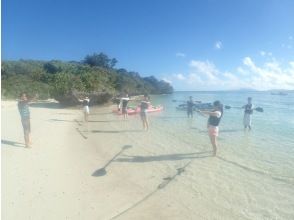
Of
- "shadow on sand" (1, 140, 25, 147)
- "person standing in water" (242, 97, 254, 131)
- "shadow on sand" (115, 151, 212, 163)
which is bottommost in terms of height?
"shadow on sand" (115, 151, 212, 163)

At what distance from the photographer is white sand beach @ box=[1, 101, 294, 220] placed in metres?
6.00

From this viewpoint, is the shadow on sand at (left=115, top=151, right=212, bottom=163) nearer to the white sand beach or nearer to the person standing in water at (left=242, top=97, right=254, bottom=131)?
the white sand beach

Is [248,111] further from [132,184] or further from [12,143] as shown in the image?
[12,143]

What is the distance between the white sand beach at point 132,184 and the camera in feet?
19.7

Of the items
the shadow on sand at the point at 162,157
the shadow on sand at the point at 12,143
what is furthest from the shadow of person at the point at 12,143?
the shadow on sand at the point at 162,157

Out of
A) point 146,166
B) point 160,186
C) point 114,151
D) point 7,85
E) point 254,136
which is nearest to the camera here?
point 160,186

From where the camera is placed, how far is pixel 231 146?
12555 millimetres

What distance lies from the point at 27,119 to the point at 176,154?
5.71m

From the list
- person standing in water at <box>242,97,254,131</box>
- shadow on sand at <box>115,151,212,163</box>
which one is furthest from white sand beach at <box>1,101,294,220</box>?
person standing in water at <box>242,97,254,131</box>

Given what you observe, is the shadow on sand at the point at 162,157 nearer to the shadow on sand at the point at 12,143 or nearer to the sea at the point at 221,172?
the sea at the point at 221,172

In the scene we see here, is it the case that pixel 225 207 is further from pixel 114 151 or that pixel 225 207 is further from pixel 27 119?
pixel 27 119

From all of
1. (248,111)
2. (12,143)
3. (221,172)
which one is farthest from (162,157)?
(248,111)

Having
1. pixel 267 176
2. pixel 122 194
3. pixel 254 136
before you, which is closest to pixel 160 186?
pixel 122 194

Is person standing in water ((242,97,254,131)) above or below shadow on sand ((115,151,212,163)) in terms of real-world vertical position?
above
